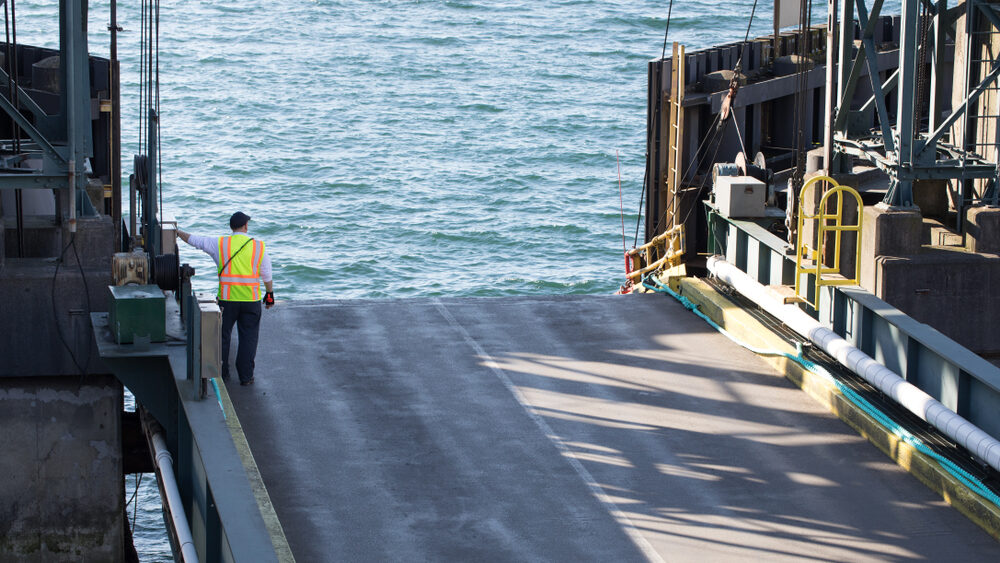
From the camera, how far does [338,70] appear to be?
55.9 metres

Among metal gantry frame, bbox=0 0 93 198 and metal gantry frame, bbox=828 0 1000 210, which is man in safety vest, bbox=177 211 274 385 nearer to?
metal gantry frame, bbox=0 0 93 198

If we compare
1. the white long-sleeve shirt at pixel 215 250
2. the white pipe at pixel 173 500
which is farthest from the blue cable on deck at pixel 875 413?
the white pipe at pixel 173 500

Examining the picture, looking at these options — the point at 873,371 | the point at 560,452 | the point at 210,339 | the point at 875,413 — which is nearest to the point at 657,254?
the point at 873,371

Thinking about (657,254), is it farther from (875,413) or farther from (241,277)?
(241,277)

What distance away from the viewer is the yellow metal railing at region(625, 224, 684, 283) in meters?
20.7

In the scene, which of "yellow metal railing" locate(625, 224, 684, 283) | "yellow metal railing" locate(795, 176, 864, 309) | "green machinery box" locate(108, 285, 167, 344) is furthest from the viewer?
"yellow metal railing" locate(625, 224, 684, 283)

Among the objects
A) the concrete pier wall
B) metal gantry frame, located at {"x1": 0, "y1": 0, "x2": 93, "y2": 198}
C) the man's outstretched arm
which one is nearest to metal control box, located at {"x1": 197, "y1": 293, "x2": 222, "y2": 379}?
the man's outstretched arm

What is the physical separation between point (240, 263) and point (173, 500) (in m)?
2.97

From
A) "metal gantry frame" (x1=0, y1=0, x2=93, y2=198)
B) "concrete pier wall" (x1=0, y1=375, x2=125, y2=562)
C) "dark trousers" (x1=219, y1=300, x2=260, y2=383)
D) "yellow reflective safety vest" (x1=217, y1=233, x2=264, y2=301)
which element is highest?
"metal gantry frame" (x1=0, y1=0, x2=93, y2=198)

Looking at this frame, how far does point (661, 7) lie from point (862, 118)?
54.2m

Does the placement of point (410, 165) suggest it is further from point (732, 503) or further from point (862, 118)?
point (732, 503)

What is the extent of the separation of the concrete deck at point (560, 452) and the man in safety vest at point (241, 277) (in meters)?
0.63

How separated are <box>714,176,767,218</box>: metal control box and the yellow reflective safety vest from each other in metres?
6.46

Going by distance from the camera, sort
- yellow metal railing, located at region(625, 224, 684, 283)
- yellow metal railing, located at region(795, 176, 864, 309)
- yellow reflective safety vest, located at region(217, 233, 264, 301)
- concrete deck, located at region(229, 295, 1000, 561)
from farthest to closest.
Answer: yellow metal railing, located at region(625, 224, 684, 283), yellow metal railing, located at region(795, 176, 864, 309), yellow reflective safety vest, located at region(217, 233, 264, 301), concrete deck, located at region(229, 295, 1000, 561)
